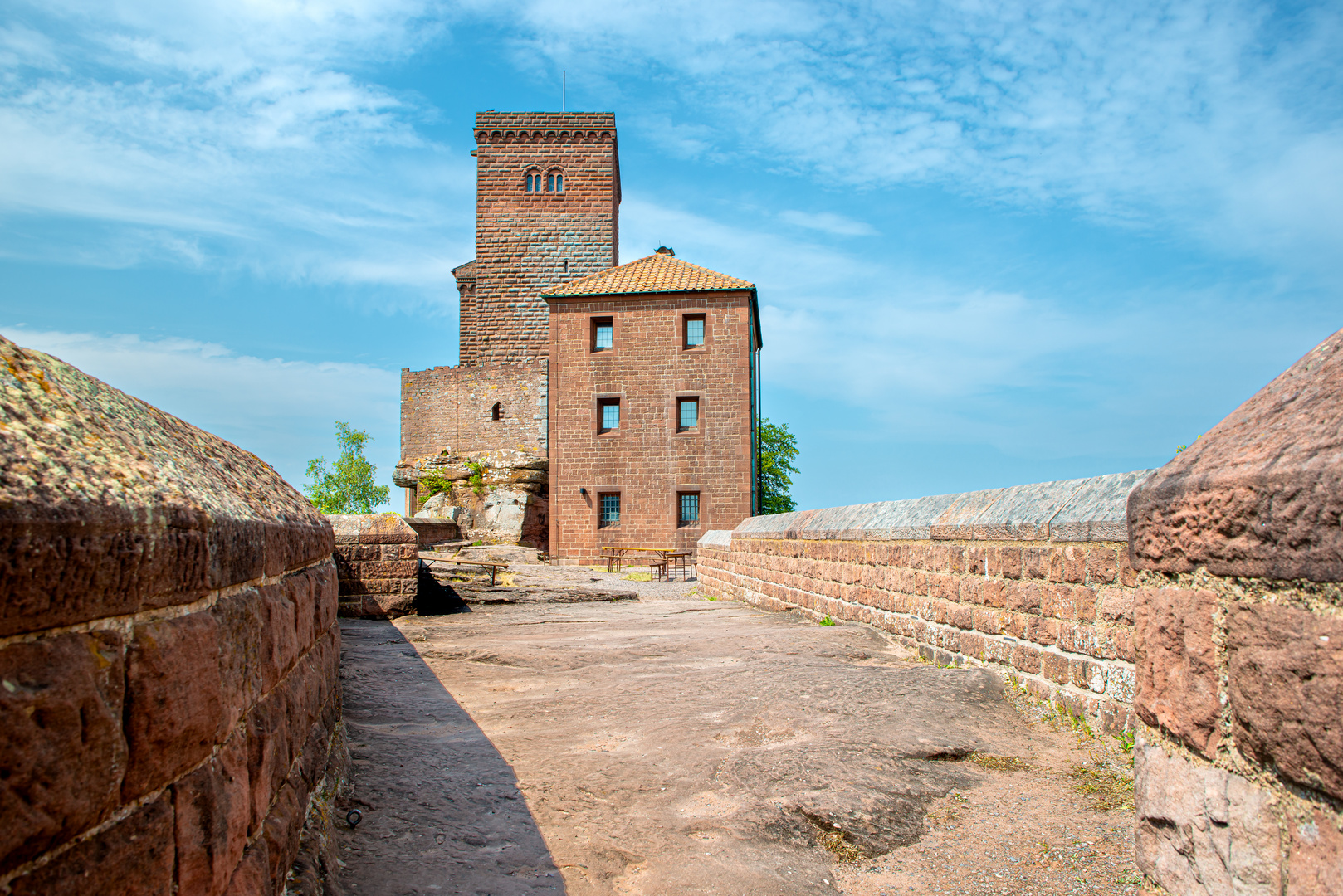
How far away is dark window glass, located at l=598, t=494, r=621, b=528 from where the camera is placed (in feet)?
88.6

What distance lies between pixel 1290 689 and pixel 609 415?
26351 mm

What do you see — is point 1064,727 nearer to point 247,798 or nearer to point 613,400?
point 247,798

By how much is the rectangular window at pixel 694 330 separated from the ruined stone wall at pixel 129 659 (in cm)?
2496

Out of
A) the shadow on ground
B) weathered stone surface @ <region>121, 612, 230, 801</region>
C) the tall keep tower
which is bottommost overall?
the shadow on ground

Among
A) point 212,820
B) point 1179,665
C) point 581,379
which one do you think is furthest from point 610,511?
point 1179,665

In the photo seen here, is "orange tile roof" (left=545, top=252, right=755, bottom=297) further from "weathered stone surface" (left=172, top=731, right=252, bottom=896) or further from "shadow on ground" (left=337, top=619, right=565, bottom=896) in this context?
"weathered stone surface" (left=172, top=731, right=252, bottom=896)

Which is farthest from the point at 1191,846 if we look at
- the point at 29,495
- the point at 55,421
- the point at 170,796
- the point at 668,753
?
the point at 668,753

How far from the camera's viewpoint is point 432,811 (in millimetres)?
3518

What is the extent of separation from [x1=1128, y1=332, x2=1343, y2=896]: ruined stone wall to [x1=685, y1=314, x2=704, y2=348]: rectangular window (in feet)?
83.4

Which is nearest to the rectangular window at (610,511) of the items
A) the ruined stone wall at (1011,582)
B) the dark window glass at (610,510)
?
the dark window glass at (610,510)

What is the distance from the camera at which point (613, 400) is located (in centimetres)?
2748

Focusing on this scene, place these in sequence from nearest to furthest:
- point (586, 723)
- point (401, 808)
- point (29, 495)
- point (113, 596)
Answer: point (29, 495), point (113, 596), point (401, 808), point (586, 723)

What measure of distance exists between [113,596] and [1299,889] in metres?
2.06

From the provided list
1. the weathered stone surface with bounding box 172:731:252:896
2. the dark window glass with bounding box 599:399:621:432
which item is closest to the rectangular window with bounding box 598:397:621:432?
the dark window glass with bounding box 599:399:621:432
